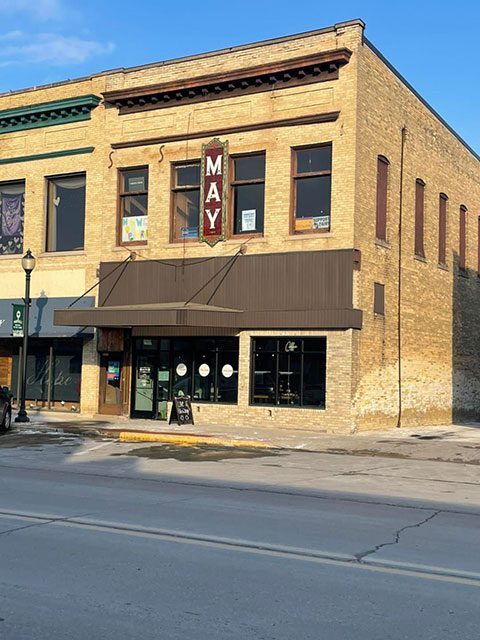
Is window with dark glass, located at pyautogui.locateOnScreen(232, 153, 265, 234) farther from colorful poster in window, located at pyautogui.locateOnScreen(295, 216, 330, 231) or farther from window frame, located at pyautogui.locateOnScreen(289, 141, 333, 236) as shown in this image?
colorful poster in window, located at pyautogui.locateOnScreen(295, 216, 330, 231)

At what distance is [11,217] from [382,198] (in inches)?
515

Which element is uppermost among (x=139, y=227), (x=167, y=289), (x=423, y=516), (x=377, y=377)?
(x=139, y=227)

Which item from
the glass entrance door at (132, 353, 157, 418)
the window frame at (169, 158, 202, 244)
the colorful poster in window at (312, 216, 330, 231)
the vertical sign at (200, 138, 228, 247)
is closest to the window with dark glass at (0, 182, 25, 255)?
the window frame at (169, 158, 202, 244)

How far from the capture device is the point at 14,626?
16.4ft

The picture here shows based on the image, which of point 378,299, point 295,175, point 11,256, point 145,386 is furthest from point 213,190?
point 11,256

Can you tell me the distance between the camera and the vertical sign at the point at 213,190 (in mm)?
22969

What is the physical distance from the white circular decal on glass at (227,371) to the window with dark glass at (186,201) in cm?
412

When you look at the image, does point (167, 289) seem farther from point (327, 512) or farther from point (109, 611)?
point (109, 611)

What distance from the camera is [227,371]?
22734 millimetres

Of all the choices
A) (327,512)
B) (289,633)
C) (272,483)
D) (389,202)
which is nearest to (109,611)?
(289,633)

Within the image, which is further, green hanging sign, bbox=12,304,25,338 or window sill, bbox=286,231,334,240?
green hanging sign, bbox=12,304,25,338

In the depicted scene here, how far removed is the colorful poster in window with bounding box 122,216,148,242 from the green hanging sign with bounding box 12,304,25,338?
13.5 feet

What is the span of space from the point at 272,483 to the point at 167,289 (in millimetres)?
12405

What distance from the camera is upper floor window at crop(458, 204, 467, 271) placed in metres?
29.2
